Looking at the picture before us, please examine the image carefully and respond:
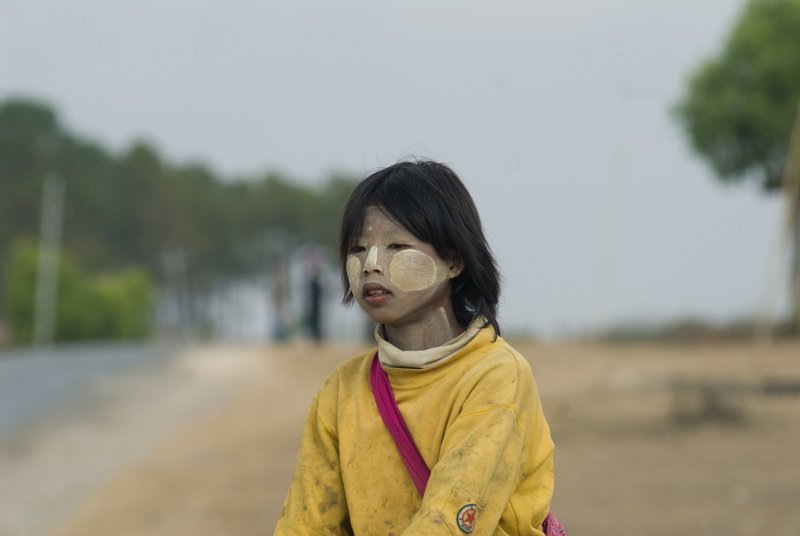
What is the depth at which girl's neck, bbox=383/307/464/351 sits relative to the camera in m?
3.03

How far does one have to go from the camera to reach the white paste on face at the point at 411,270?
2967 mm

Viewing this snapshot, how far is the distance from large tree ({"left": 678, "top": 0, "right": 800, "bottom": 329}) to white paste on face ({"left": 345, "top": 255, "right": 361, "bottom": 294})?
74.9ft

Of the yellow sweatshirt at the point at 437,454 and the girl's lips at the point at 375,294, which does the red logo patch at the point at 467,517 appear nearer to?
the yellow sweatshirt at the point at 437,454

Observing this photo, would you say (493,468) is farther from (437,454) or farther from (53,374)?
(53,374)

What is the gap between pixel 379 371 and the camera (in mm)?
3008

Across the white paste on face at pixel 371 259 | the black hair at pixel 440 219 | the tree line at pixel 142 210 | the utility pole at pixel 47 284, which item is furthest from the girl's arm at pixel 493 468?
the tree line at pixel 142 210

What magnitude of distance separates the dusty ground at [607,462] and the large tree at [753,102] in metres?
7.47

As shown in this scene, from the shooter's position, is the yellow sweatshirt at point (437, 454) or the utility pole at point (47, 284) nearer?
the yellow sweatshirt at point (437, 454)

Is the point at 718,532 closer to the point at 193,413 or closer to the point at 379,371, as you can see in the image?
the point at 379,371

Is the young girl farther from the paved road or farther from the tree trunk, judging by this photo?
the tree trunk

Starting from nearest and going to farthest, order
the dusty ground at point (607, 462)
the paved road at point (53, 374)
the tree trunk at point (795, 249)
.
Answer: the dusty ground at point (607, 462), the paved road at point (53, 374), the tree trunk at point (795, 249)

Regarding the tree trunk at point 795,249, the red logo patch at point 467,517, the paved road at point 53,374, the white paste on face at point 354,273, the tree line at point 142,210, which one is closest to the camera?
the red logo patch at point 467,517

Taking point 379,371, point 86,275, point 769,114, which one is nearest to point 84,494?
point 379,371

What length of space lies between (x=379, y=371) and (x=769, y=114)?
23.2m
